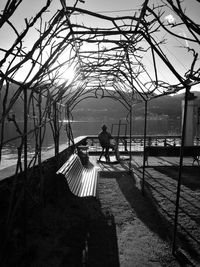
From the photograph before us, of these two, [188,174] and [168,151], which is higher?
[168,151]

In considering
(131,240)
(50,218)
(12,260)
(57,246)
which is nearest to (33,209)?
(50,218)

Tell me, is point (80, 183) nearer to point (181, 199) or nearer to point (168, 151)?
point (181, 199)

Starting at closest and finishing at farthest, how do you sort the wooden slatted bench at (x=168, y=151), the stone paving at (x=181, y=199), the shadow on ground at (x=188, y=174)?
the stone paving at (x=181, y=199), the shadow on ground at (x=188, y=174), the wooden slatted bench at (x=168, y=151)

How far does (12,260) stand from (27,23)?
2.73 m

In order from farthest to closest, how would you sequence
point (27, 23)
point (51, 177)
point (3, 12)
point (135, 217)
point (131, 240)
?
1. point (51, 177)
2. point (135, 217)
3. point (131, 240)
4. point (27, 23)
5. point (3, 12)

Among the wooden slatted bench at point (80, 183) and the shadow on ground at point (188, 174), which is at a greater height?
the wooden slatted bench at point (80, 183)

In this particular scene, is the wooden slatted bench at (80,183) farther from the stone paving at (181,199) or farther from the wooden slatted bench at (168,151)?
the wooden slatted bench at (168,151)

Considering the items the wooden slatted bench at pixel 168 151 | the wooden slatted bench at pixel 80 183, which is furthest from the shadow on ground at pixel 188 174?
the wooden slatted bench at pixel 80 183

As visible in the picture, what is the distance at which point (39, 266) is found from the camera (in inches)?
125

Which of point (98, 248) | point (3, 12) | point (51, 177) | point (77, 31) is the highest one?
point (77, 31)

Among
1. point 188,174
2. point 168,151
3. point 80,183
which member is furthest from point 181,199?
point 168,151

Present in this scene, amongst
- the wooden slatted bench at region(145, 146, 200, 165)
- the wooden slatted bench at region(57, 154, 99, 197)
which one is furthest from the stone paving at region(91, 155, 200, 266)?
the wooden slatted bench at region(57, 154, 99, 197)

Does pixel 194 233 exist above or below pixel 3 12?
below

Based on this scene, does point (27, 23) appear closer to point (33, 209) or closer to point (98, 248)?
point (98, 248)
